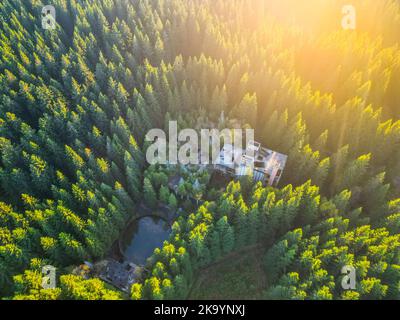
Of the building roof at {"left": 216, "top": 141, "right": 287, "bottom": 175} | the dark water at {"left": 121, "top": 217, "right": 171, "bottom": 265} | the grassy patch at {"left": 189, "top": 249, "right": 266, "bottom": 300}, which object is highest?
the building roof at {"left": 216, "top": 141, "right": 287, "bottom": 175}

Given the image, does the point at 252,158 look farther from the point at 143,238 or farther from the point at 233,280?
the point at 143,238

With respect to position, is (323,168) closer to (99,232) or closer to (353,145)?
(353,145)

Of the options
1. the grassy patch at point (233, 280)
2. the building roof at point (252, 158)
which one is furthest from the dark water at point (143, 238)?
the building roof at point (252, 158)

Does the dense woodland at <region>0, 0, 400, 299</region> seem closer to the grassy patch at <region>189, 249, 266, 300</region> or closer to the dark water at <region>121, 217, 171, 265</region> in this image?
the grassy patch at <region>189, 249, 266, 300</region>

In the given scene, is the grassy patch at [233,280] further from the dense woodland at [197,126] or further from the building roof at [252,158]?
the building roof at [252,158]

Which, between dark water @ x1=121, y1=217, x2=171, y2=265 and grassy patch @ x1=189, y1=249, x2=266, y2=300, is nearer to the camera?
grassy patch @ x1=189, y1=249, x2=266, y2=300

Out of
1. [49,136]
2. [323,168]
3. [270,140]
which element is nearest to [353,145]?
[323,168]

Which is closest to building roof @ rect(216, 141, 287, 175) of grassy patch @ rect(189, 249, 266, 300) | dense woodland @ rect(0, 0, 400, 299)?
dense woodland @ rect(0, 0, 400, 299)
